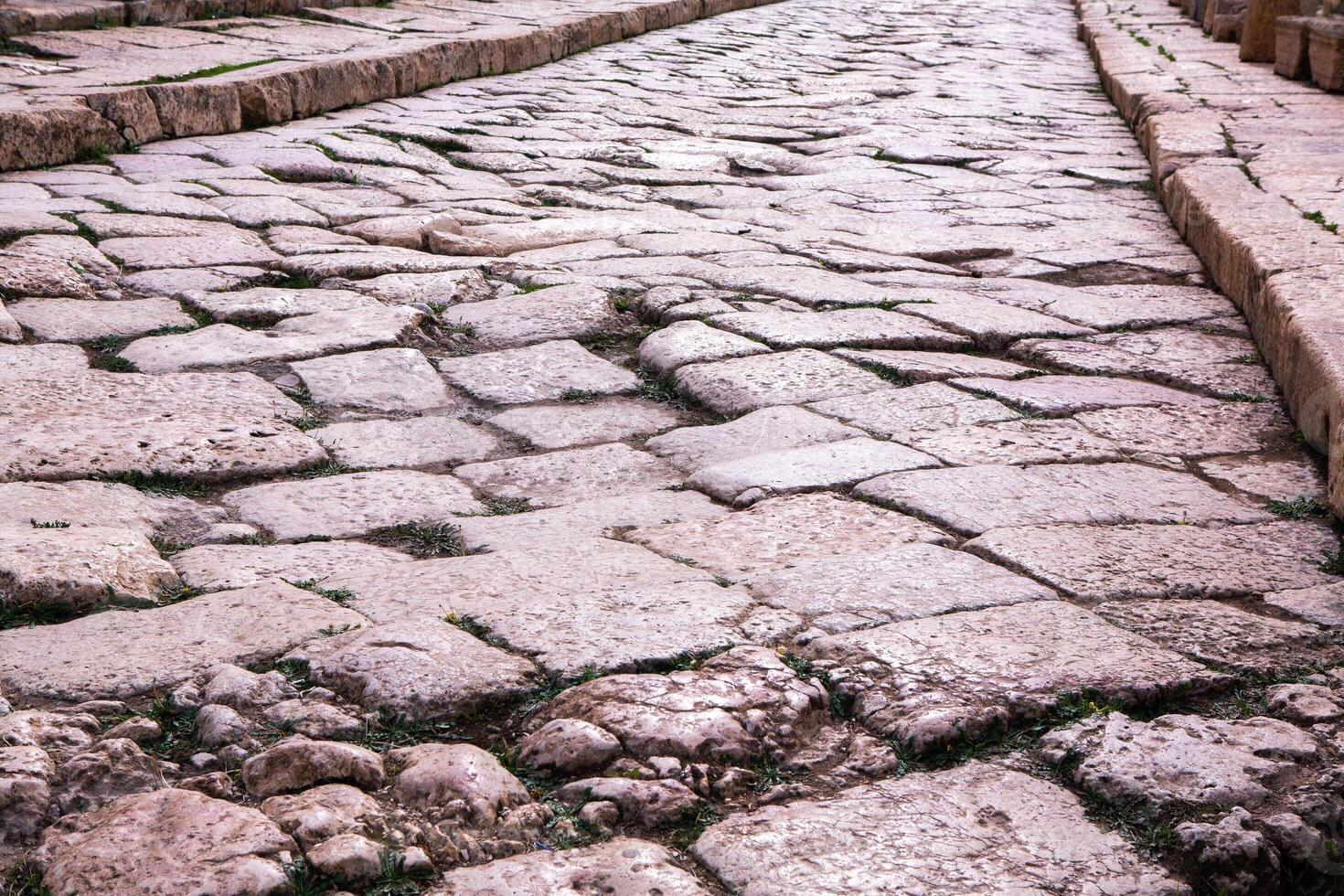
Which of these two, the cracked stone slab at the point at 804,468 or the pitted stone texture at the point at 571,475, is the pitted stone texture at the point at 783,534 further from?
the pitted stone texture at the point at 571,475

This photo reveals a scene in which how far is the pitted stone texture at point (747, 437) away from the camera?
107 inches

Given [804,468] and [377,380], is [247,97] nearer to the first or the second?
[377,380]

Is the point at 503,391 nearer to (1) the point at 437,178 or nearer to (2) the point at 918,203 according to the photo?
(1) the point at 437,178

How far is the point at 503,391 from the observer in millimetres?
3068

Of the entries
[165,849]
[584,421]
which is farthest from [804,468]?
[165,849]

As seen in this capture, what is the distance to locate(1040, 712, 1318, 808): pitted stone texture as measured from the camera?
1.58 meters

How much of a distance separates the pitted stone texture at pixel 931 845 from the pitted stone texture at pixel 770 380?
1490mm

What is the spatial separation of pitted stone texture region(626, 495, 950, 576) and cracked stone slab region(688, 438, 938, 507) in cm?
7

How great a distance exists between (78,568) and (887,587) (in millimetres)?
1235

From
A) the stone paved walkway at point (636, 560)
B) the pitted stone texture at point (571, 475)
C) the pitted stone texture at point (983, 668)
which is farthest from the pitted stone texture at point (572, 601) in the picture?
the pitted stone texture at point (571, 475)

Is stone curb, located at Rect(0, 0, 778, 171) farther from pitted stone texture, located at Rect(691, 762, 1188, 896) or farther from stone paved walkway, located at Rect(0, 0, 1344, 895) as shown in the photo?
pitted stone texture, located at Rect(691, 762, 1188, 896)

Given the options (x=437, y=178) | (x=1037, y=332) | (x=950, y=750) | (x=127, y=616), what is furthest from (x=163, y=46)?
(x=950, y=750)

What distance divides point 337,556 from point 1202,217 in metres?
3.30

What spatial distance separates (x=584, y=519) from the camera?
2373mm
